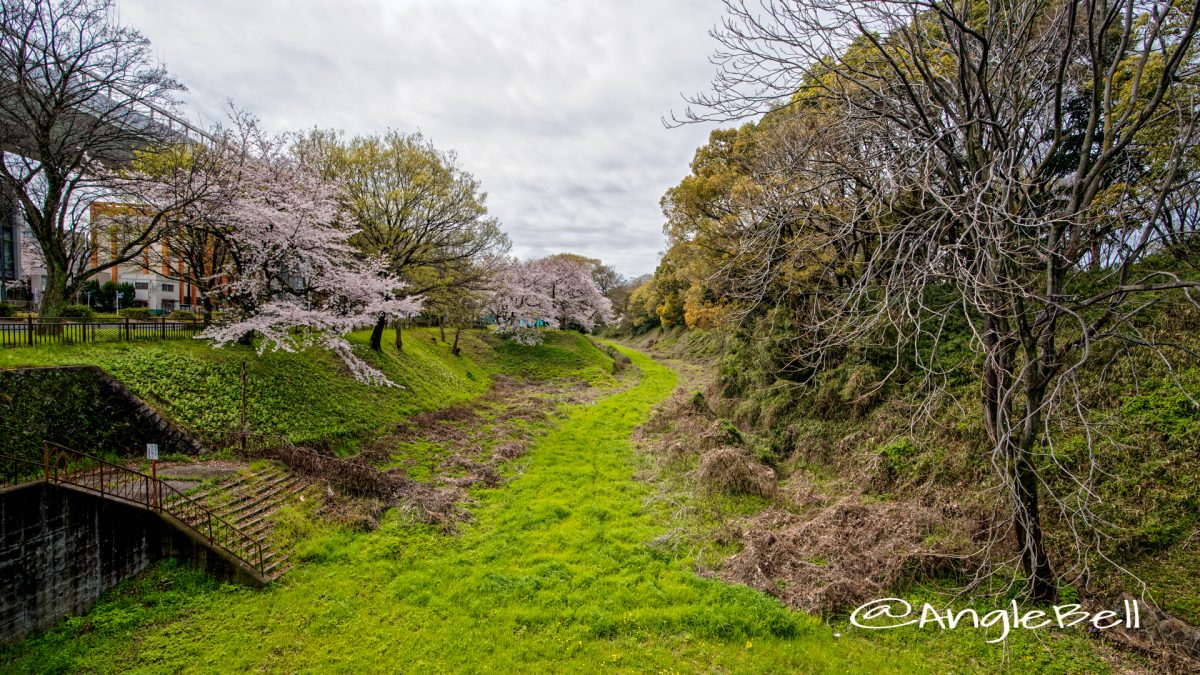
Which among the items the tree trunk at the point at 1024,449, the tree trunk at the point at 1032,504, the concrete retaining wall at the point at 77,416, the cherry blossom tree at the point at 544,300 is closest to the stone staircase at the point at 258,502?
the concrete retaining wall at the point at 77,416

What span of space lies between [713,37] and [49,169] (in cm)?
1960

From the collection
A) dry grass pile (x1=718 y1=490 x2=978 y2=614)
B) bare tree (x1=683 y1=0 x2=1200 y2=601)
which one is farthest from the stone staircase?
bare tree (x1=683 y1=0 x2=1200 y2=601)

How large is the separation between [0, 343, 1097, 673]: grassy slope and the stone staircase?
1.95 feet

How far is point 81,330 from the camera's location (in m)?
13.8

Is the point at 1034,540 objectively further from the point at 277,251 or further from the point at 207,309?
the point at 207,309

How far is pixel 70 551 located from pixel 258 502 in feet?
9.51

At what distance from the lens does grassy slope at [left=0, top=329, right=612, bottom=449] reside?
12.6m

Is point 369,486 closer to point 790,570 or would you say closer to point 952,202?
point 790,570

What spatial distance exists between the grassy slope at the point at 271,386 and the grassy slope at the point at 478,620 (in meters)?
5.40

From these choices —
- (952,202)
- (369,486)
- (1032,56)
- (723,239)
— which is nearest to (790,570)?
(952,202)

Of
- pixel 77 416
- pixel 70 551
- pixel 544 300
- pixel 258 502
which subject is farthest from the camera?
pixel 544 300

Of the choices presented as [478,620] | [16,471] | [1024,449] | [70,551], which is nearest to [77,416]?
[16,471]

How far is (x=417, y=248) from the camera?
23.7 metres

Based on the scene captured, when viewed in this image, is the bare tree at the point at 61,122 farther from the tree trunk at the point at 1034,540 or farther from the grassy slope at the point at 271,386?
the tree trunk at the point at 1034,540
